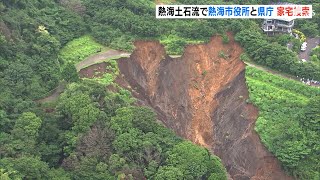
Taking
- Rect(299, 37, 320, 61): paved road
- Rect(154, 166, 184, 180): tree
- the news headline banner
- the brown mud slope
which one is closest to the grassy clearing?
the brown mud slope

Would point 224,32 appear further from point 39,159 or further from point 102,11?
point 39,159

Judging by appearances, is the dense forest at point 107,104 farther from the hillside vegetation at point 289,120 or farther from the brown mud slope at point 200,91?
the brown mud slope at point 200,91

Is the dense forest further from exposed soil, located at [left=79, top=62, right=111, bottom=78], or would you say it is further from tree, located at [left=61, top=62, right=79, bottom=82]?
exposed soil, located at [left=79, top=62, right=111, bottom=78]

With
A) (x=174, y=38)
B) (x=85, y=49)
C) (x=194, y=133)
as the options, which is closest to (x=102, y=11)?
(x=85, y=49)

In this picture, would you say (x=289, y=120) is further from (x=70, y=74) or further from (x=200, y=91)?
(x=70, y=74)

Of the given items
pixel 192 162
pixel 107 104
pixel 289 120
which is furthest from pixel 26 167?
pixel 289 120

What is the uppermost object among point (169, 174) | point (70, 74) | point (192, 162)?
point (70, 74)

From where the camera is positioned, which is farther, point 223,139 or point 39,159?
point 223,139
